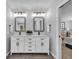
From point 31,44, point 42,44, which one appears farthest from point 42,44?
point 31,44

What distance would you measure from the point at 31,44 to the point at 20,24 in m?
1.37

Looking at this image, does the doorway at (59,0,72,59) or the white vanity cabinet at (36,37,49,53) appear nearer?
the doorway at (59,0,72,59)

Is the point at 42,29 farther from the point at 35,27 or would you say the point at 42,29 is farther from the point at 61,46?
the point at 61,46

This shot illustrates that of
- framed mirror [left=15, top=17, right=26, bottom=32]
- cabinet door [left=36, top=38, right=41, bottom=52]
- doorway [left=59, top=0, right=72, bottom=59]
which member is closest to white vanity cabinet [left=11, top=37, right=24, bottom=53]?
cabinet door [left=36, top=38, right=41, bottom=52]

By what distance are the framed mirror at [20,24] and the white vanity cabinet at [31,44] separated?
32.3 inches

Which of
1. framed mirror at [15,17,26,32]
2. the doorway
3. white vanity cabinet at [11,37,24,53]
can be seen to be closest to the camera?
the doorway

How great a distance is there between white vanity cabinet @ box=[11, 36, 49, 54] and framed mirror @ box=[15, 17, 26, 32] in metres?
0.82

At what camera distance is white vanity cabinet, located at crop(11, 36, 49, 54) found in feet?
18.6

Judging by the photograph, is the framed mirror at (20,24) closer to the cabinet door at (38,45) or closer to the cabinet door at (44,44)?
the cabinet door at (38,45)

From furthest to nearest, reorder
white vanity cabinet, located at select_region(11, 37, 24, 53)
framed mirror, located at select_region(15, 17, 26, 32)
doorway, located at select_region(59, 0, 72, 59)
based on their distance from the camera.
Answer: framed mirror, located at select_region(15, 17, 26, 32) < white vanity cabinet, located at select_region(11, 37, 24, 53) < doorway, located at select_region(59, 0, 72, 59)

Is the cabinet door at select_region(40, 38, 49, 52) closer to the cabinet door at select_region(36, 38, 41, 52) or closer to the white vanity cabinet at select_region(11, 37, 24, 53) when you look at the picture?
the cabinet door at select_region(36, 38, 41, 52)

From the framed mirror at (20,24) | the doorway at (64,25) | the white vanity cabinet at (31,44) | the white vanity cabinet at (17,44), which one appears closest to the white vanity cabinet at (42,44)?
the white vanity cabinet at (31,44)
